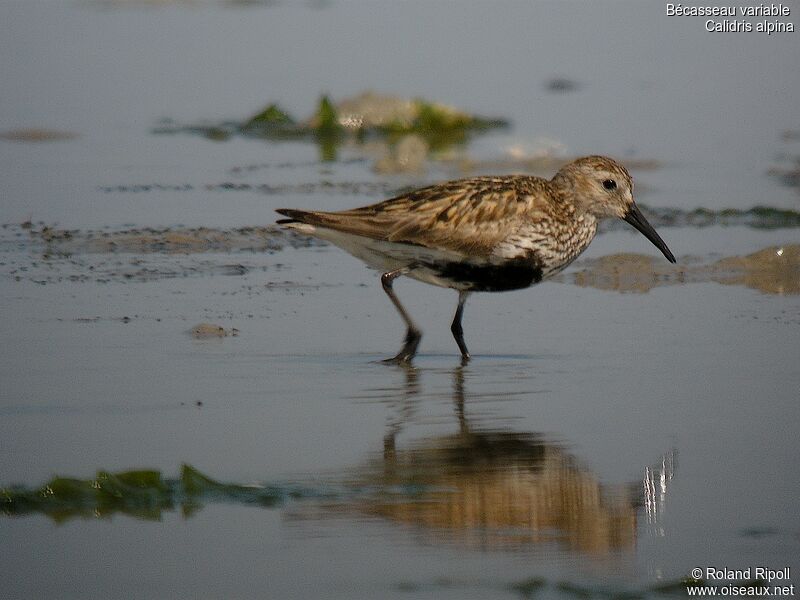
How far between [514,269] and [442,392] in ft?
5.29

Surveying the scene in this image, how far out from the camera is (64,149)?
14.2 metres

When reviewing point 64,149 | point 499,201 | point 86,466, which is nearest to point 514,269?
point 499,201

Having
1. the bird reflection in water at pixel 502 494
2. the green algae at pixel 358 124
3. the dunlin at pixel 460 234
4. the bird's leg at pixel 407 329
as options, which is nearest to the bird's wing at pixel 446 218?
the dunlin at pixel 460 234

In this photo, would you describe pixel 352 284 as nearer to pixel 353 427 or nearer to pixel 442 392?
pixel 442 392

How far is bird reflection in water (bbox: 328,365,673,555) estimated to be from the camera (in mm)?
5469

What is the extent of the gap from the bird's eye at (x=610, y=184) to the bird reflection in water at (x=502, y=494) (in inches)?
125

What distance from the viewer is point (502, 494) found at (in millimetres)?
5934

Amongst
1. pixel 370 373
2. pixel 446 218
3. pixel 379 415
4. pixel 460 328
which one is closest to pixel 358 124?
pixel 446 218

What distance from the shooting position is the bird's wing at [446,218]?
8.96m

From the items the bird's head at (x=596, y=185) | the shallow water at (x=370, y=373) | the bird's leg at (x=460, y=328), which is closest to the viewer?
the shallow water at (x=370, y=373)

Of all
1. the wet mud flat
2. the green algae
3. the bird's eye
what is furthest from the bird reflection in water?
the green algae

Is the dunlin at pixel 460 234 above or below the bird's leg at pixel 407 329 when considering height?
above

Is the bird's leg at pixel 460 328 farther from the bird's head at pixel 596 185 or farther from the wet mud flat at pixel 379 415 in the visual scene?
the bird's head at pixel 596 185

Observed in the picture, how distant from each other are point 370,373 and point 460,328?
0.93m
